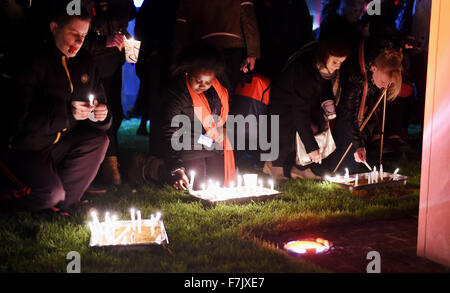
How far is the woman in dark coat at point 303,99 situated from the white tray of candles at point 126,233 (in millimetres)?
2676

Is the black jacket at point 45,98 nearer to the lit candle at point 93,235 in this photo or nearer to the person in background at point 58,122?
the person in background at point 58,122

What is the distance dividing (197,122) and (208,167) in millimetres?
600

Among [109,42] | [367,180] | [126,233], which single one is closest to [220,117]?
[109,42]

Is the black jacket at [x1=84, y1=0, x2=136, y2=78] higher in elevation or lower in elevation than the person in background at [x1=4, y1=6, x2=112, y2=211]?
higher

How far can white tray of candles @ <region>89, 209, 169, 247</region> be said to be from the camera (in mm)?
3472

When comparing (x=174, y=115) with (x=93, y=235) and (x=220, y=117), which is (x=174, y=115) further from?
(x=93, y=235)

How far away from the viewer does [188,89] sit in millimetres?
5391

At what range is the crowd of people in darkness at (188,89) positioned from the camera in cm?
418

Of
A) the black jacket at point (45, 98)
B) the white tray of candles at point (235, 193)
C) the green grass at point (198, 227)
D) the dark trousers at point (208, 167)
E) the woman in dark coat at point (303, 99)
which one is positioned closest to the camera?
the green grass at point (198, 227)

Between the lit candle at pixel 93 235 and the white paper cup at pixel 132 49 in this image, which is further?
the white paper cup at pixel 132 49

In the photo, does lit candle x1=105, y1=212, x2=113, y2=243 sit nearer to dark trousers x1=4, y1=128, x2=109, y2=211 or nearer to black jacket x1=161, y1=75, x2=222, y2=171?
dark trousers x1=4, y1=128, x2=109, y2=211

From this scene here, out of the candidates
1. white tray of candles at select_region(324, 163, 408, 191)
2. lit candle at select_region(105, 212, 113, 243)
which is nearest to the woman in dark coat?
white tray of candles at select_region(324, 163, 408, 191)

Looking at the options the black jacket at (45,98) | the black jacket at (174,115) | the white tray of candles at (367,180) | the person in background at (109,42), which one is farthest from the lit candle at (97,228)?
the white tray of candles at (367,180)

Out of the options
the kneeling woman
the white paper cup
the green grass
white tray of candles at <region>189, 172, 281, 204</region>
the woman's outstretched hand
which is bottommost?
the green grass
